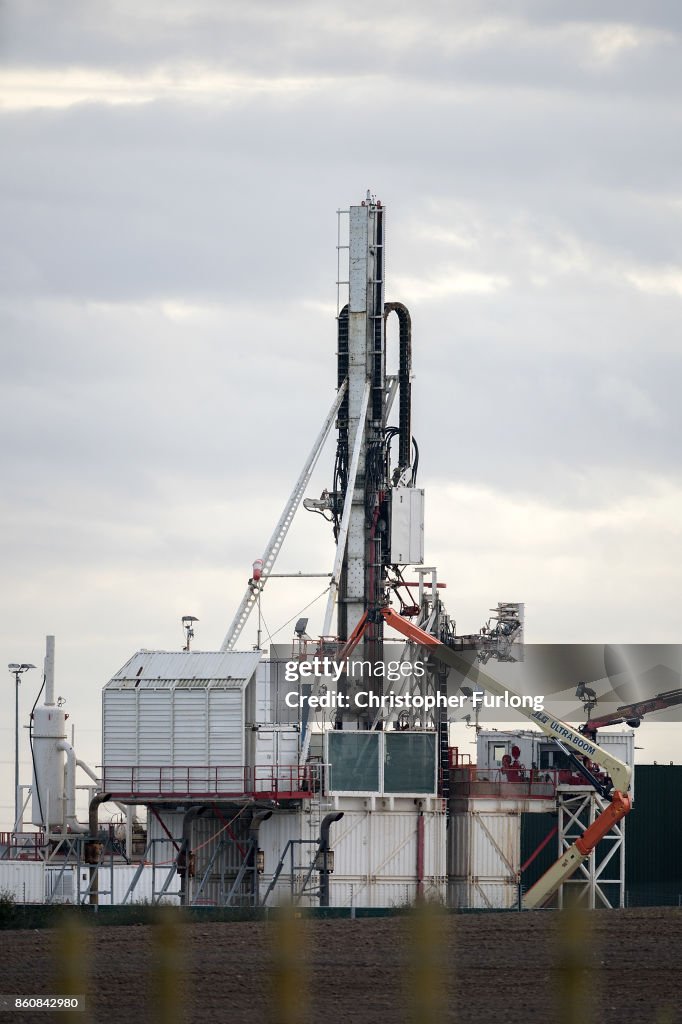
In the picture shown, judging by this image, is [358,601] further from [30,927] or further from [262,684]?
[30,927]

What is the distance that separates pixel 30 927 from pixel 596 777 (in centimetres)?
2177

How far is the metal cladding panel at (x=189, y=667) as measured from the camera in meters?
58.3

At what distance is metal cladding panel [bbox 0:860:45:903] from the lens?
57125mm

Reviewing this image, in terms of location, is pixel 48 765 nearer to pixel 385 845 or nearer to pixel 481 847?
pixel 385 845

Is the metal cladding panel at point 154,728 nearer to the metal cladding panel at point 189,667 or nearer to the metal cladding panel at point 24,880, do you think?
the metal cladding panel at point 189,667

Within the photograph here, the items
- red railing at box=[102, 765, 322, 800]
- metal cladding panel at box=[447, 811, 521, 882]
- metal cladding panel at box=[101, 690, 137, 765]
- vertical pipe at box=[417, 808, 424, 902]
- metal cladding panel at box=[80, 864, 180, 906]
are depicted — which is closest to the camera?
metal cladding panel at box=[80, 864, 180, 906]

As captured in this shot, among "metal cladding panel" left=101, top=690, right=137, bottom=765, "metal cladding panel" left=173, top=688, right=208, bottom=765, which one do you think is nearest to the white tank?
"metal cladding panel" left=101, top=690, right=137, bottom=765

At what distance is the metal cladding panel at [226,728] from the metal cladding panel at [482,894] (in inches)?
338

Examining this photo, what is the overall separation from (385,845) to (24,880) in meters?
10.9

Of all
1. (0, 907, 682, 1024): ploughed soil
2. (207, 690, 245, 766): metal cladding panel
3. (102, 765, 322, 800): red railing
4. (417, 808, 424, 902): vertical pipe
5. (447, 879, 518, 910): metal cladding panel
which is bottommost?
(0, 907, 682, 1024): ploughed soil

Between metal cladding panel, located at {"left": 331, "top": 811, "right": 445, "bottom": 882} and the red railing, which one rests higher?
the red railing

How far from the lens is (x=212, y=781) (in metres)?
56.9

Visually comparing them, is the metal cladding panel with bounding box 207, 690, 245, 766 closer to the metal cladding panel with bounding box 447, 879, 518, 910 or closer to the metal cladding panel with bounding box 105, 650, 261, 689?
the metal cladding panel with bounding box 105, 650, 261, 689

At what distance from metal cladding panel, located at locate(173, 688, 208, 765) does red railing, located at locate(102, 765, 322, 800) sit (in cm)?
30
